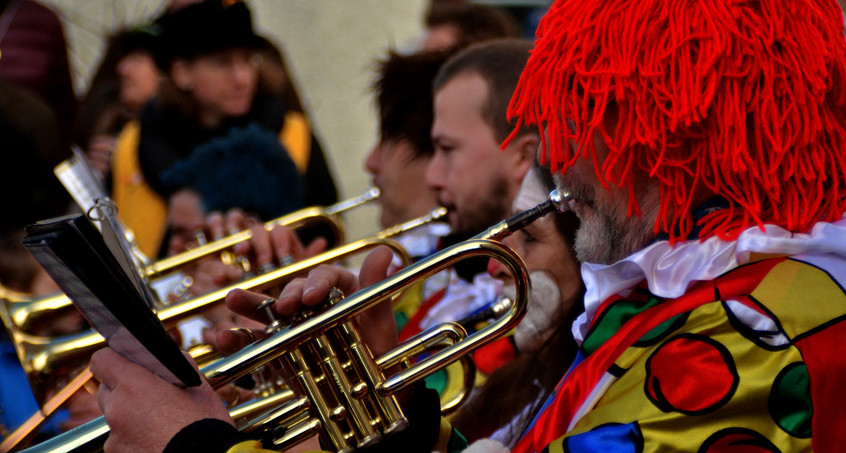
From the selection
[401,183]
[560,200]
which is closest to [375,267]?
[560,200]

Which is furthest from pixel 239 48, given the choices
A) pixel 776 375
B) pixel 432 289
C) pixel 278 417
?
pixel 776 375

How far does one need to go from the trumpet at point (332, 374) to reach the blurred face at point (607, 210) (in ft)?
0.49

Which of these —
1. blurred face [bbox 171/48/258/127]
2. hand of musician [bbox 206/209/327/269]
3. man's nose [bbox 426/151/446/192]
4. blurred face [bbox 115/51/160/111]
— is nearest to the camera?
man's nose [bbox 426/151/446/192]

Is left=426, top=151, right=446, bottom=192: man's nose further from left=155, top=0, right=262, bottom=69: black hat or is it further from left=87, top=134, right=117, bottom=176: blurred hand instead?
left=87, top=134, right=117, bottom=176: blurred hand

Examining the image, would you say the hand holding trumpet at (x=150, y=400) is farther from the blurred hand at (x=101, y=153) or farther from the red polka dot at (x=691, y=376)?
the blurred hand at (x=101, y=153)

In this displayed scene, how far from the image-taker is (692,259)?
4.65ft

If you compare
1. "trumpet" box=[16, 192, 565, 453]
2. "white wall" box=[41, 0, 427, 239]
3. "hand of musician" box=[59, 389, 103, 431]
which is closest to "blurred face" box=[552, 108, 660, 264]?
"trumpet" box=[16, 192, 565, 453]

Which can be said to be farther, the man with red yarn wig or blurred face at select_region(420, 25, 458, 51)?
blurred face at select_region(420, 25, 458, 51)

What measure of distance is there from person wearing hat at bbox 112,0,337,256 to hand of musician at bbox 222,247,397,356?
5.44 feet

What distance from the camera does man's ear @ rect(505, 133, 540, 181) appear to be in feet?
7.54

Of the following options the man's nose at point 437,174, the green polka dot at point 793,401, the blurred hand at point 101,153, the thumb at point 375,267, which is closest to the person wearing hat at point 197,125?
the blurred hand at point 101,153

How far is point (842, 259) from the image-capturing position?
1.37m

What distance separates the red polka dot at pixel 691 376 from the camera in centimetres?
126

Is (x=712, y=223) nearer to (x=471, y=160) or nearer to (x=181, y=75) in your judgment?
(x=471, y=160)
